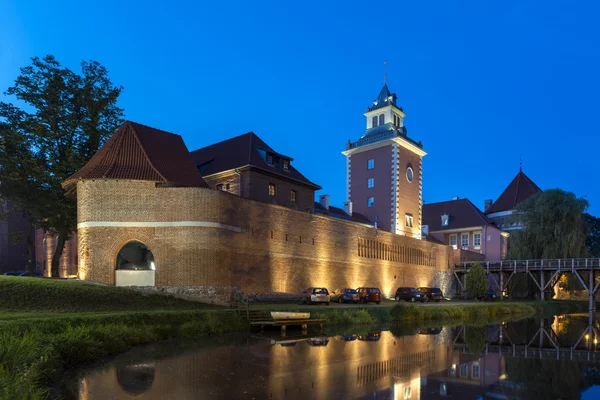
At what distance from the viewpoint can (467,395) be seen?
10336 mm

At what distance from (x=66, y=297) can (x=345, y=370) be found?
14686 mm

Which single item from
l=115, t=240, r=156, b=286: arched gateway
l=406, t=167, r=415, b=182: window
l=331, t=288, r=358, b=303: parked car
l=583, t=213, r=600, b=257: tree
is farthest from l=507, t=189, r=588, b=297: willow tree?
l=115, t=240, r=156, b=286: arched gateway

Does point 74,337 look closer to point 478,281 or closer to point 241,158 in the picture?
point 241,158

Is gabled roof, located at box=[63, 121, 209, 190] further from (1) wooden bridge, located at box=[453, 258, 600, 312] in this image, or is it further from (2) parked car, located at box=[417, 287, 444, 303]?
(1) wooden bridge, located at box=[453, 258, 600, 312]

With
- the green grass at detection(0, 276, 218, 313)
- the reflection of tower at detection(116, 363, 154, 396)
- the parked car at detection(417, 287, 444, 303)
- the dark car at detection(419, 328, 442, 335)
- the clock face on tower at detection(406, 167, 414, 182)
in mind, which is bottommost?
the parked car at detection(417, 287, 444, 303)

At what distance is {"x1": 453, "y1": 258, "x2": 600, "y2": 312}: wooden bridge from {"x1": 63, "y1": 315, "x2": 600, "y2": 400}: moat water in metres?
24.0

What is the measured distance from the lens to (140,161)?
87.3 feet

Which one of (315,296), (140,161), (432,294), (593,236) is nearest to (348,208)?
(432,294)

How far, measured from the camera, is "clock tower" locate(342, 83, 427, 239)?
48569mm

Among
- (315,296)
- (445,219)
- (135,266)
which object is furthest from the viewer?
(445,219)

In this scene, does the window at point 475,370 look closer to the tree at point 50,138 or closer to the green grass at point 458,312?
the green grass at point 458,312

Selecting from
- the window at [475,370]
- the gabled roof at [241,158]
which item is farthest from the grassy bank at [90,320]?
the gabled roof at [241,158]

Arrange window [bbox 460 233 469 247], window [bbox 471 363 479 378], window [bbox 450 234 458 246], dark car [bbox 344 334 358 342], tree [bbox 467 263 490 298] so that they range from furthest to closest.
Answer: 1. window [bbox 450 234 458 246]
2. window [bbox 460 233 469 247]
3. tree [bbox 467 263 490 298]
4. dark car [bbox 344 334 358 342]
5. window [bbox 471 363 479 378]

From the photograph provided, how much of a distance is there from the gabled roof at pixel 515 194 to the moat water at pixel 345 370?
42.1m
